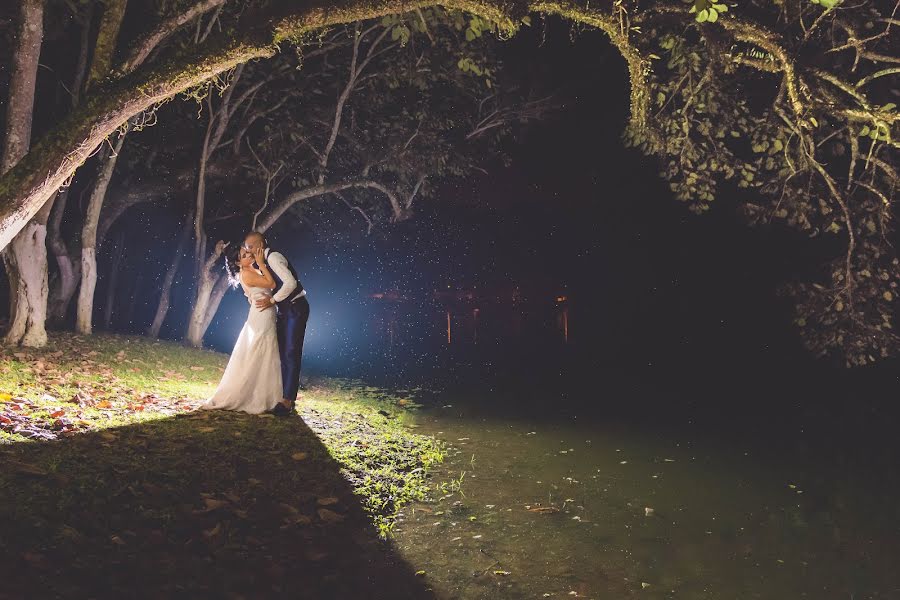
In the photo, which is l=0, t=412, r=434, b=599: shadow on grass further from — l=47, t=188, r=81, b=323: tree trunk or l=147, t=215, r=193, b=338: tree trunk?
l=147, t=215, r=193, b=338: tree trunk

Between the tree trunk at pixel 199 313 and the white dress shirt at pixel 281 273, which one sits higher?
the white dress shirt at pixel 281 273

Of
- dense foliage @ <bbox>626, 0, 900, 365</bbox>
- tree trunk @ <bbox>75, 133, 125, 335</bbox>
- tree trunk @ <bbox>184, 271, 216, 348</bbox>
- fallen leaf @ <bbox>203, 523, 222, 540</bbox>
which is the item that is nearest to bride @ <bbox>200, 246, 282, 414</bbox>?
fallen leaf @ <bbox>203, 523, 222, 540</bbox>

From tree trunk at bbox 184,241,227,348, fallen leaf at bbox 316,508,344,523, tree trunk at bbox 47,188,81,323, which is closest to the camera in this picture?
fallen leaf at bbox 316,508,344,523

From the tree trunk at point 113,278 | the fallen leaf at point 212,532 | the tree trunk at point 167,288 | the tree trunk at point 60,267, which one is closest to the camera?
the fallen leaf at point 212,532

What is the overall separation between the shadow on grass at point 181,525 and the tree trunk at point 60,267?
9377mm

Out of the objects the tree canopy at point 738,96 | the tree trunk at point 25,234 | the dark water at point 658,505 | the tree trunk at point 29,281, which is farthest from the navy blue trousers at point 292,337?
the tree trunk at point 29,281

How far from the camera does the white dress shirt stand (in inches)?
338

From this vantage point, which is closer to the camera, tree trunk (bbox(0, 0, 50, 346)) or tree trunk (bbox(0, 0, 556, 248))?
tree trunk (bbox(0, 0, 556, 248))

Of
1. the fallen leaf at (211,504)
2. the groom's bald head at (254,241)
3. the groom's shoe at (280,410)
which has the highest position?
the groom's bald head at (254,241)

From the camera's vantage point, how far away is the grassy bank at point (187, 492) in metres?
4.17

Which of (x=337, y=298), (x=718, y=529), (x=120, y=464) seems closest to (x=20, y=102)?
(x=120, y=464)

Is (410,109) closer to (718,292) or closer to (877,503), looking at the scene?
(877,503)

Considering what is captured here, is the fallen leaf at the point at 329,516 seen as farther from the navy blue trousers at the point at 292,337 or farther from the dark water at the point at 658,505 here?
the navy blue trousers at the point at 292,337

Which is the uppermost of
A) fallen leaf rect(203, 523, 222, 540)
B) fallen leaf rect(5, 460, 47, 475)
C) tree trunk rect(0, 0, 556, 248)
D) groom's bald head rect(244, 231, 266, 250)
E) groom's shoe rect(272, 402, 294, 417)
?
tree trunk rect(0, 0, 556, 248)
